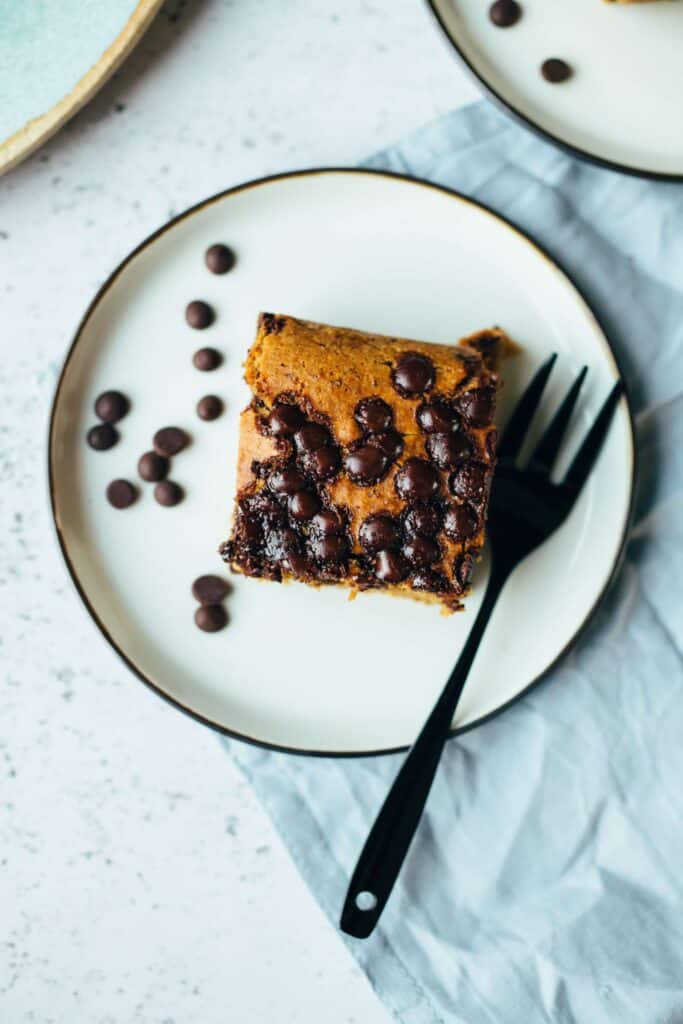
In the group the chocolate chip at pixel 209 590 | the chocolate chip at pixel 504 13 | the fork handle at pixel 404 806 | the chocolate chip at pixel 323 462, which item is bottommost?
the fork handle at pixel 404 806

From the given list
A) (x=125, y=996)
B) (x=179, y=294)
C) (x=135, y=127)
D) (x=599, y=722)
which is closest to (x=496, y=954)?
(x=599, y=722)

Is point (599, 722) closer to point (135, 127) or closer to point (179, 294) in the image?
point (179, 294)

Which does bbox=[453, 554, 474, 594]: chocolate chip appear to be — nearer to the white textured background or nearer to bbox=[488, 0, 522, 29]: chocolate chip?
the white textured background

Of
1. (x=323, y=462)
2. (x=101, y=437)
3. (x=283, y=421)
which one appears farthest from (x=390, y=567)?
(x=101, y=437)

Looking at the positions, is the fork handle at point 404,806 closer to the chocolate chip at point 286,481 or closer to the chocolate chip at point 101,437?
the chocolate chip at point 286,481

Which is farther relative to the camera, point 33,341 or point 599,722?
point 33,341

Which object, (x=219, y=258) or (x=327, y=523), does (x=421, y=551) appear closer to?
(x=327, y=523)

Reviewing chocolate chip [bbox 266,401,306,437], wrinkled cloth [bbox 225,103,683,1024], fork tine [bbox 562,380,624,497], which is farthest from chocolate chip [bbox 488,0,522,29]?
chocolate chip [bbox 266,401,306,437]

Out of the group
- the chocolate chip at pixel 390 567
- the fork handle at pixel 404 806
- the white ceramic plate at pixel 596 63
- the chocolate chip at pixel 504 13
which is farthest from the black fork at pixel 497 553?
the chocolate chip at pixel 504 13
